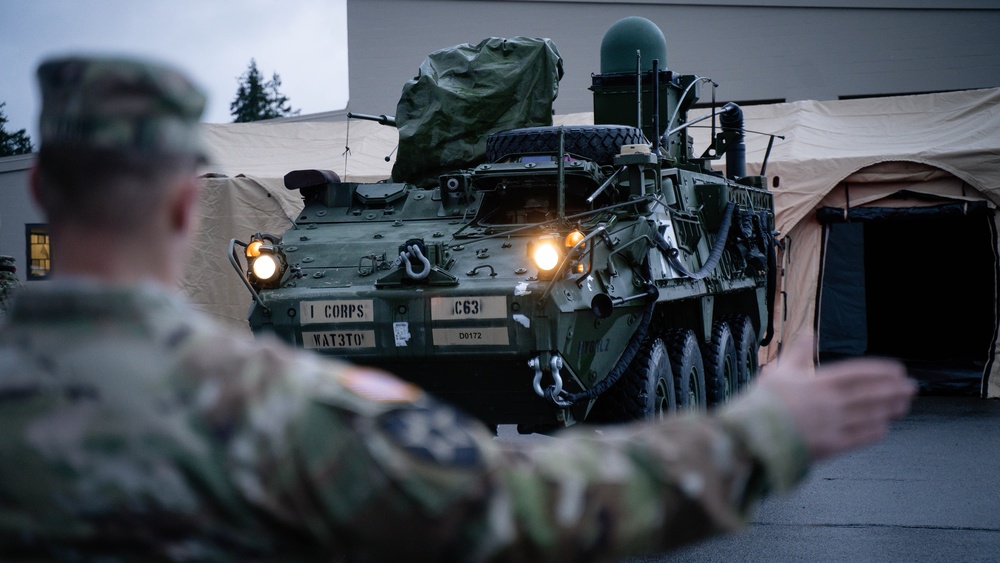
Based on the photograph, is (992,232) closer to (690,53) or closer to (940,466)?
(940,466)

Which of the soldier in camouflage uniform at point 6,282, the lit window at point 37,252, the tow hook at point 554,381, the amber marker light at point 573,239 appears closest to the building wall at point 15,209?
the lit window at point 37,252

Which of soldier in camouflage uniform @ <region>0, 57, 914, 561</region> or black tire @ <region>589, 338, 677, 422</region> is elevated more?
soldier in camouflage uniform @ <region>0, 57, 914, 561</region>

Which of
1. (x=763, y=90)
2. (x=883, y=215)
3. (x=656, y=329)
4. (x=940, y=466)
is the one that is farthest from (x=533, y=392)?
(x=763, y=90)

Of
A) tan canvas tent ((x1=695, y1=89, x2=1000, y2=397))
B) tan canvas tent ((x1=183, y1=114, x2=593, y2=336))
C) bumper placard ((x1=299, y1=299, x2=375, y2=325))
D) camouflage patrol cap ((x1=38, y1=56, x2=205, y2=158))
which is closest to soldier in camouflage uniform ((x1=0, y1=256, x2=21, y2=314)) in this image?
bumper placard ((x1=299, y1=299, x2=375, y2=325))

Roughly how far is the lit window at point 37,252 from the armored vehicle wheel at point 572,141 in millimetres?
14965

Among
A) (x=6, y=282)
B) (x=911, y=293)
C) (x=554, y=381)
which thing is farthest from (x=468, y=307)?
(x=911, y=293)

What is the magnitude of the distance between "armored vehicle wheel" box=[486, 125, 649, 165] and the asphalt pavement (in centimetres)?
275

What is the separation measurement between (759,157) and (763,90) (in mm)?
7191

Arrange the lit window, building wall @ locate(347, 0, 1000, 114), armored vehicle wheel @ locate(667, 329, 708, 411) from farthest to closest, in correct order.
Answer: the lit window, building wall @ locate(347, 0, 1000, 114), armored vehicle wheel @ locate(667, 329, 708, 411)

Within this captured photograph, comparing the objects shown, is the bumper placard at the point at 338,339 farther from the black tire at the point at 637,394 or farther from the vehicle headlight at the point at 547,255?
the black tire at the point at 637,394

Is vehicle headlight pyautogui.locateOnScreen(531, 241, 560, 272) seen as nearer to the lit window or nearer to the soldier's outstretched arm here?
the soldier's outstretched arm

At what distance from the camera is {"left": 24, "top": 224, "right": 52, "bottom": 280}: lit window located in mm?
21094

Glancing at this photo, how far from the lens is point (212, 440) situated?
4.40ft

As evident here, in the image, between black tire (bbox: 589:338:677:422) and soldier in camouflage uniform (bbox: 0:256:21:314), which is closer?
black tire (bbox: 589:338:677:422)
